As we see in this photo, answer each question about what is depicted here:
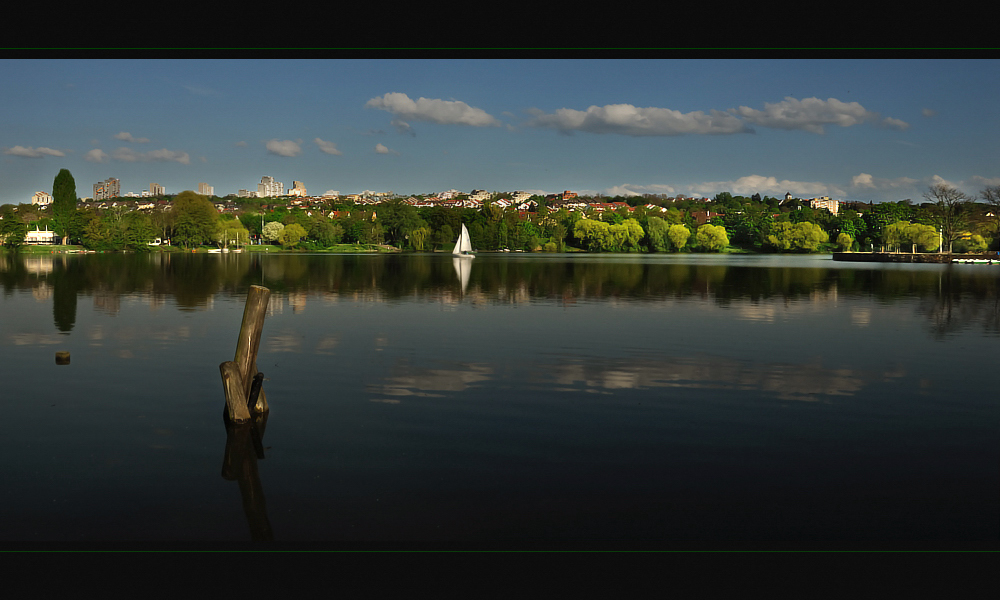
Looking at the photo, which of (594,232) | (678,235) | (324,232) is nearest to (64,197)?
(324,232)

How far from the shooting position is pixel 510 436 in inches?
409

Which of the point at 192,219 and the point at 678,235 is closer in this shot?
the point at 192,219

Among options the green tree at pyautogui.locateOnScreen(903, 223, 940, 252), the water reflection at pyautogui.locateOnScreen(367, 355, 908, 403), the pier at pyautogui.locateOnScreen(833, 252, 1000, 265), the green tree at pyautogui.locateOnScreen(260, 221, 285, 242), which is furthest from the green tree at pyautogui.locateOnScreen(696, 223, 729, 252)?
the water reflection at pyautogui.locateOnScreen(367, 355, 908, 403)

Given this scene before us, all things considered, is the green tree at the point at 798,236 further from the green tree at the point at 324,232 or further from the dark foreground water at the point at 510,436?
the dark foreground water at the point at 510,436

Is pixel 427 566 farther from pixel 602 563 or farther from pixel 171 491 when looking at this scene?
pixel 171 491

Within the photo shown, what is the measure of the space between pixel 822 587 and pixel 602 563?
1.52 meters

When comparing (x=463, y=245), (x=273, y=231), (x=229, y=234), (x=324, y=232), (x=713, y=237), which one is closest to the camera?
(x=463, y=245)

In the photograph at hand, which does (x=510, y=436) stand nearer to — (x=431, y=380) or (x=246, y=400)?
(x=246, y=400)

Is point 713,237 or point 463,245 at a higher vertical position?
point 713,237

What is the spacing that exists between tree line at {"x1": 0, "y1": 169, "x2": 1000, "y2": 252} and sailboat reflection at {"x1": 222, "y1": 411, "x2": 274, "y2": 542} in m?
124

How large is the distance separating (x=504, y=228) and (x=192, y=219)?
205 ft

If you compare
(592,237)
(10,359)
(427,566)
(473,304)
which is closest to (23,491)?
(427,566)

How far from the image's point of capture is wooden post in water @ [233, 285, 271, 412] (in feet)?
36.6

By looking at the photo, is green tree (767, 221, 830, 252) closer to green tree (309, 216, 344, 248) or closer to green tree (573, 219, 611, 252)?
green tree (573, 219, 611, 252)
